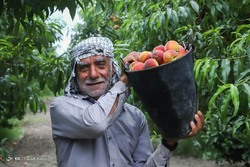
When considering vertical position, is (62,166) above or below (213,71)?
below

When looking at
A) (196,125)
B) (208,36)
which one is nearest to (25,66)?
(208,36)

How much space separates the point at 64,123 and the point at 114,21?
467 centimetres

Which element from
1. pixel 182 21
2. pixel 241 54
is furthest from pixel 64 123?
pixel 182 21

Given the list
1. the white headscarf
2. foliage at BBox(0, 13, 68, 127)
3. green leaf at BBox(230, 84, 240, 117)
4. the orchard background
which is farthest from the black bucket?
foliage at BBox(0, 13, 68, 127)

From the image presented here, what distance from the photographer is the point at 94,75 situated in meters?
1.95

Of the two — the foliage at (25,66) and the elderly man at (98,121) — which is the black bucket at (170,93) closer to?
the elderly man at (98,121)

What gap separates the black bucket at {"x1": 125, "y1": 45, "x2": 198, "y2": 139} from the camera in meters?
1.70

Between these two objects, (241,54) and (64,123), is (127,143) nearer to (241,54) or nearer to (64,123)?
(64,123)

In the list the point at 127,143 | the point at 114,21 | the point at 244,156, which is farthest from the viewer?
the point at 114,21

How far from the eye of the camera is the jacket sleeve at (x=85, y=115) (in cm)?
182

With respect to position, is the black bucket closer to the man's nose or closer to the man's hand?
the man's hand

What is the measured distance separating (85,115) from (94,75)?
211 mm

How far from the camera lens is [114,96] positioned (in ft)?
6.11

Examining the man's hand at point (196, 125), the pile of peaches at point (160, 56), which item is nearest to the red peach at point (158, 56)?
the pile of peaches at point (160, 56)
